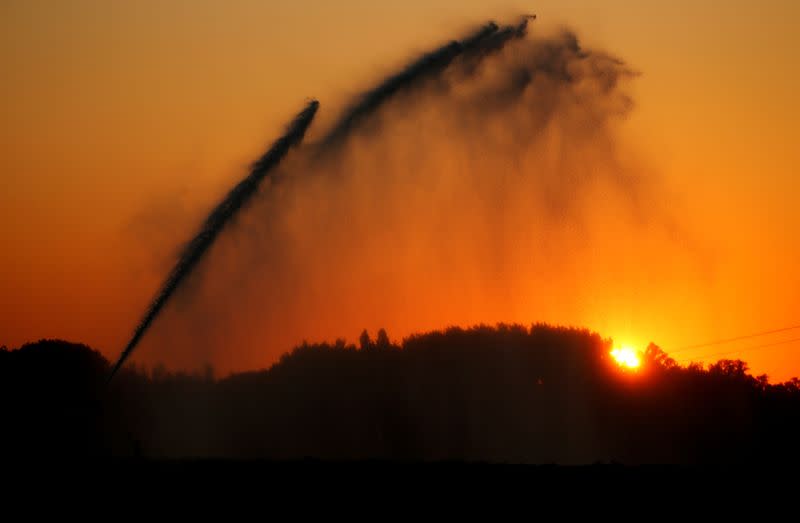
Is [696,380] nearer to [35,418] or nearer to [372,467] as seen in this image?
[35,418]

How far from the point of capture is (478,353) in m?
120

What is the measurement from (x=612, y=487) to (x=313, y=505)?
9716 millimetres


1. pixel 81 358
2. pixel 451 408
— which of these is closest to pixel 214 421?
pixel 81 358

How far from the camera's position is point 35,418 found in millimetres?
69812

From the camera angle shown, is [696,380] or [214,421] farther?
[696,380]

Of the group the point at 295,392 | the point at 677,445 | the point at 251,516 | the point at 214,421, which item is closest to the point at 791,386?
the point at 677,445

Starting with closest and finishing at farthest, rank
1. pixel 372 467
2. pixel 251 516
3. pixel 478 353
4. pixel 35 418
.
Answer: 1. pixel 251 516
2. pixel 372 467
3. pixel 35 418
4. pixel 478 353

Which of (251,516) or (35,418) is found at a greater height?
(35,418)

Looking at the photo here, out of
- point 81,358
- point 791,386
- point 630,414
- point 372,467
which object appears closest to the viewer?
point 372,467

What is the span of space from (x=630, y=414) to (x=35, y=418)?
209 feet

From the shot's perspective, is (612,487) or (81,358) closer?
(612,487)

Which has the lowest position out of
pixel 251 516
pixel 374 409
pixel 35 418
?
pixel 251 516

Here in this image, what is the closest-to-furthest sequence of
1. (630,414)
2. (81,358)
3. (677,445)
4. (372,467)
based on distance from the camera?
(372,467)
(81,358)
(677,445)
(630,414)

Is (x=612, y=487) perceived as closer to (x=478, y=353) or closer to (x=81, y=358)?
(x=81, y=358)
